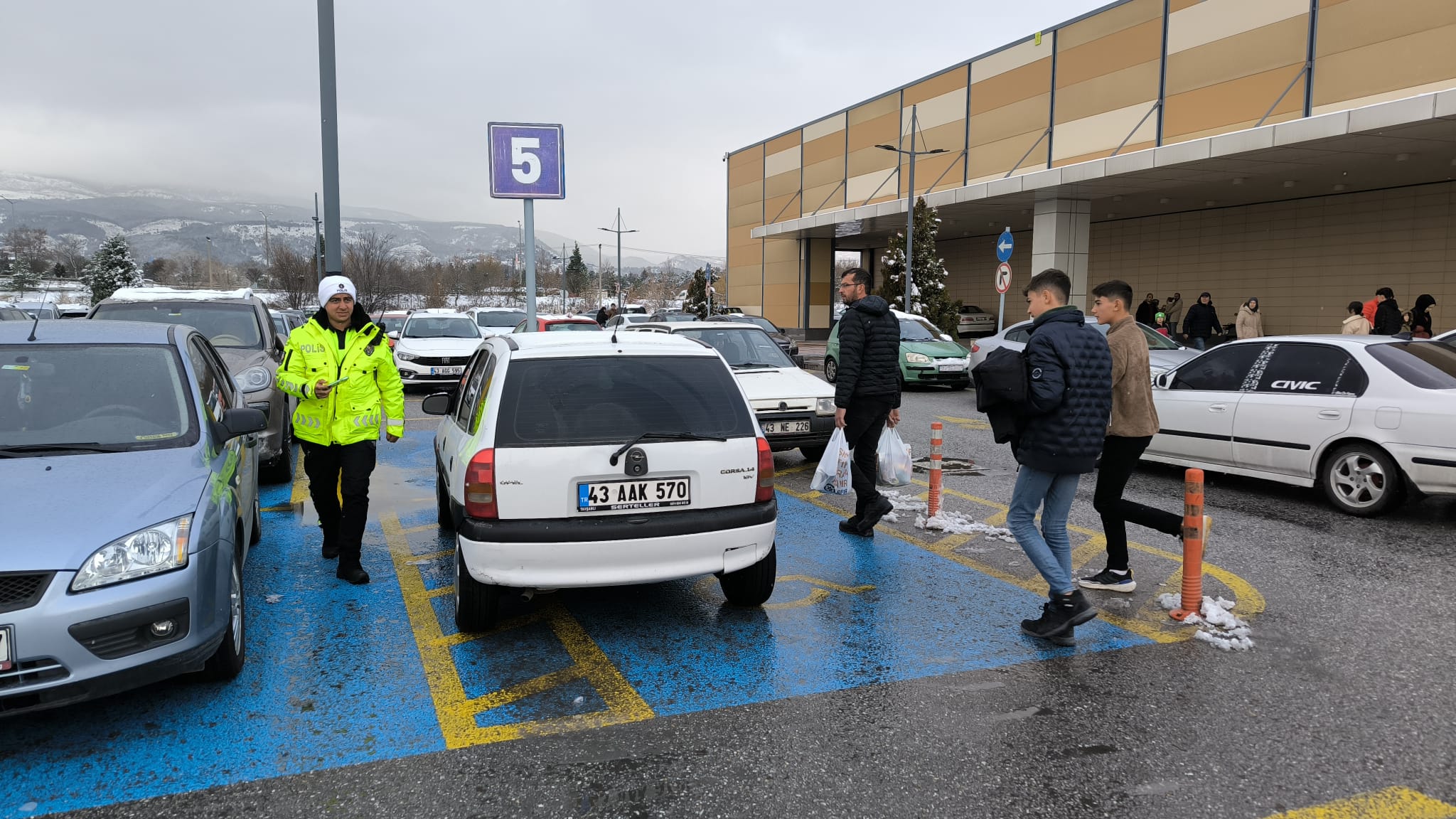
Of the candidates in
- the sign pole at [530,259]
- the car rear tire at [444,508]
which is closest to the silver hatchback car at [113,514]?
A: the car rear tire at [444,508]

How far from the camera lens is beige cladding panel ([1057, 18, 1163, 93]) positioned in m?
23.0

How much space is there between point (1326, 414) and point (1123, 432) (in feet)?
10.7

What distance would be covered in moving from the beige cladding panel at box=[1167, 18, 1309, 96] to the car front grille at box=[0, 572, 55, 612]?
23.6 m

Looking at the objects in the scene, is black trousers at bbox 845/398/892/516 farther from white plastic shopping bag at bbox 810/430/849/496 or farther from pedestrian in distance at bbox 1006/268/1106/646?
pedestrian in distance at bbox 1006/268/1106/646

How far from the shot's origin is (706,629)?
4629 mm

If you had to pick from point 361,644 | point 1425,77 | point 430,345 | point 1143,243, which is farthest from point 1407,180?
point 361,644

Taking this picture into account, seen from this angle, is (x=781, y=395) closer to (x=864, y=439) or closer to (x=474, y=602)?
(x=864, y=439)

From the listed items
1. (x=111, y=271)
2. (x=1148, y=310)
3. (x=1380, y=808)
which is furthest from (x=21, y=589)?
(x=111, y=271)

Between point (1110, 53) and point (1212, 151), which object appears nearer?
point (1212, 151)

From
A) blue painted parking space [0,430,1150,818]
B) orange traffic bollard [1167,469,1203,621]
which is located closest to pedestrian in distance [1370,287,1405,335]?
orange traffic bollard [1167,469,1203,621]

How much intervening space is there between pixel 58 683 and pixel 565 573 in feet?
6.17

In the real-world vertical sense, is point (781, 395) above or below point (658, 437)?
below

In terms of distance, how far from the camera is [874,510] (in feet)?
21.2

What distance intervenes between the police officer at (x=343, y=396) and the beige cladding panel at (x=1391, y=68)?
2018cm
